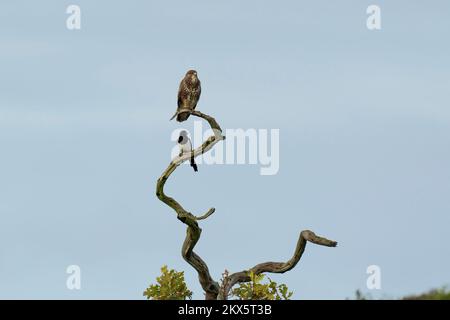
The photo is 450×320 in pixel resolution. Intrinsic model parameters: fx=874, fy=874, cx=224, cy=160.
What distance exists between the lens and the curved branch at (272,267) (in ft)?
65.4

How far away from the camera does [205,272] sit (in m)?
20.6

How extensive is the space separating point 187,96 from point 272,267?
449cm

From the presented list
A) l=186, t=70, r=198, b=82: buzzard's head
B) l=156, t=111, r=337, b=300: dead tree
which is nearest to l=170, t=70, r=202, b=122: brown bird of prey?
l=186, t=70, r=198, b=82: buzzard's head

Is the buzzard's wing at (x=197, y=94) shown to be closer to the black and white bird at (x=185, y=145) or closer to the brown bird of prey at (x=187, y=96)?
→ the brown bird of prey at (x=187, y=96)

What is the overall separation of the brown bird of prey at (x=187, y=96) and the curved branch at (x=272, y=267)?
388 cm

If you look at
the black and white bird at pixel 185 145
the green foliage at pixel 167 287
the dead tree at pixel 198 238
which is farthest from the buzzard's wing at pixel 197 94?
the green foliage at pixel 167 287

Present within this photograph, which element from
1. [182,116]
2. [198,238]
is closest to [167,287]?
[198,238]

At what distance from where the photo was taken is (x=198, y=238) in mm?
20266

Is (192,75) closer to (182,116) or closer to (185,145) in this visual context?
(182,116)

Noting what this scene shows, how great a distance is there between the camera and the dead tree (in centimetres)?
1991

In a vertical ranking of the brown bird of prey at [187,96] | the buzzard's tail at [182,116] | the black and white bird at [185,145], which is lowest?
the black and white bird at [185,145]
